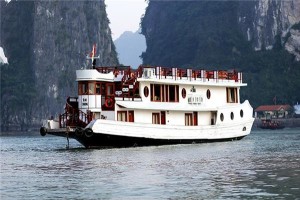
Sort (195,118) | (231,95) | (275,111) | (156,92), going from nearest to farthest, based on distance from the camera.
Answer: (156,92), (195,118), (231,95), (275,111)

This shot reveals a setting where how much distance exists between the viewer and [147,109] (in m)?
50.2

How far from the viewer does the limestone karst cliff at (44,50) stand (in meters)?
151

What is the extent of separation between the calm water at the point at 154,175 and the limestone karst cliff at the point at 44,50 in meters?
106

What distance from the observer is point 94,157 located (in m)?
41.3

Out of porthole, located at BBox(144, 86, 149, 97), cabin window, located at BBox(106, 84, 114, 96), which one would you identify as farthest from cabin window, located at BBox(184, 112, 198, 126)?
cabin window, located at BBox(106, 84, 114, 96)

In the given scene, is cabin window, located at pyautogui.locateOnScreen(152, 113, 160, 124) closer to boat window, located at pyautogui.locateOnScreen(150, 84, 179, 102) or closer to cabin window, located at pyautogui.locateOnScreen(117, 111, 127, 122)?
boat window, located at pyautogui.locateOnScreen(150, 84, 179, 102)

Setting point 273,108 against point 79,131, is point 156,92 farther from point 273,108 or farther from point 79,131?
point 273,108

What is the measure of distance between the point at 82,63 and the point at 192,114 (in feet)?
344

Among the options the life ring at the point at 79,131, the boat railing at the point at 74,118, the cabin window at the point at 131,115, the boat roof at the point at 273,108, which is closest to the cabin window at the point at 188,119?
the cabin window at the point at 131,115

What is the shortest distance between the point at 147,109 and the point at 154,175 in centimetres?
1913

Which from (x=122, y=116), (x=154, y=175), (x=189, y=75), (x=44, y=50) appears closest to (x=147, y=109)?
(x=122, y=116)

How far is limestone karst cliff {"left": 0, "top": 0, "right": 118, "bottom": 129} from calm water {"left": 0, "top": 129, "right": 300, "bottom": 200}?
10624 centimetres

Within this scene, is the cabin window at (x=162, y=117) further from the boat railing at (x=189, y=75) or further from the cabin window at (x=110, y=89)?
the cabin window at (x=110, y=89)

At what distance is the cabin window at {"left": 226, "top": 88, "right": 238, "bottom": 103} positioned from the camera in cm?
5800
